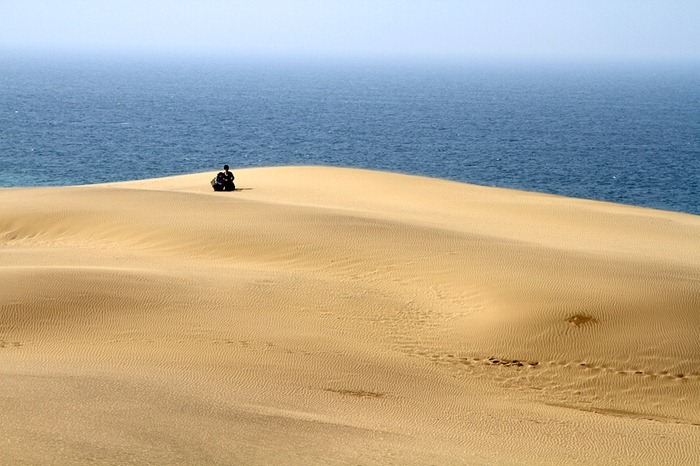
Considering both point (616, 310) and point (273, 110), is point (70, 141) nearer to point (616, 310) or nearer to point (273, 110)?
point (273, 110)

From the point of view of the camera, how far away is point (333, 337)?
13727 millimetres

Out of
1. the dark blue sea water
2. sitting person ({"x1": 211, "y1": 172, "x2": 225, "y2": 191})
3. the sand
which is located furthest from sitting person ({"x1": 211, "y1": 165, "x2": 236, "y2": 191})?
the dark blue sea water

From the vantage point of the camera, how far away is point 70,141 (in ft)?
A: 177

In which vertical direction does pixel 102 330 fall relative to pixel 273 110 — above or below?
below

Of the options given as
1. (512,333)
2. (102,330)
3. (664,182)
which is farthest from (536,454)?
(664,182)

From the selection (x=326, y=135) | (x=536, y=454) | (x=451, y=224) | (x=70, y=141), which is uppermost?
(x=326, y=135)

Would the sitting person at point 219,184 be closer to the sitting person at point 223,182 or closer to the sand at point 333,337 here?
the sitting person at point 223,182

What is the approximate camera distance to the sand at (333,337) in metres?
9.32

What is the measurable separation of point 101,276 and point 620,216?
14.4 meters

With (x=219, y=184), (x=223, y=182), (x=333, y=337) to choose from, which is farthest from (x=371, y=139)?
(x=333, y=337)

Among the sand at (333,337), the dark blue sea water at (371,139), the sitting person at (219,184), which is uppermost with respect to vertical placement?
the dark blue sea water at (371,139)

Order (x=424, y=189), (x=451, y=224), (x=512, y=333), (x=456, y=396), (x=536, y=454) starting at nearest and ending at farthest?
(x=536, y=454), (x=456, y=396), (x=512, y=333), (x=451, y=224), (x=424, y=189)

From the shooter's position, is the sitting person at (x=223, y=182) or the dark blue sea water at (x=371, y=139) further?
the dark blue sea water at (x=371, y=139)

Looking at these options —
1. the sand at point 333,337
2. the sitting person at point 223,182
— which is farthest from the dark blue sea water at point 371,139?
the sand at point 333,337
